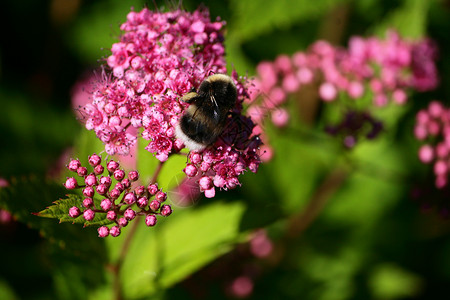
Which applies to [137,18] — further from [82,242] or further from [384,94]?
[384,94]

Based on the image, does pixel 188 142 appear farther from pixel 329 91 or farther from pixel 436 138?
pixel 436 138

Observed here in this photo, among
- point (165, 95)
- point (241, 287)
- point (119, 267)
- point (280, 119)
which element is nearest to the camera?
point (165, 95)

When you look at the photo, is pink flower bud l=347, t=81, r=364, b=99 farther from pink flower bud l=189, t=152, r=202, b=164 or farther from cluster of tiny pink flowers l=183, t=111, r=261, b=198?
pink flower bud l=189, t=152, r=202, b=164

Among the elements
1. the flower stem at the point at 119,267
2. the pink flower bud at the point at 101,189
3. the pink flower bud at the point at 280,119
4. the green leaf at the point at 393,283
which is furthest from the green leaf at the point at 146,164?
the green leaf at the point at 393,283

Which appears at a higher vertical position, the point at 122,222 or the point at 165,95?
Result: the point at 165,95

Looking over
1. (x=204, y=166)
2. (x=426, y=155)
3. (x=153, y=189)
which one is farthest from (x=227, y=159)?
(x=426, y=155)

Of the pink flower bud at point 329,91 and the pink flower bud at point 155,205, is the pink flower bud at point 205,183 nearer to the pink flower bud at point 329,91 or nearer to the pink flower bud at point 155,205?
the pink flower bud at point 155,205
